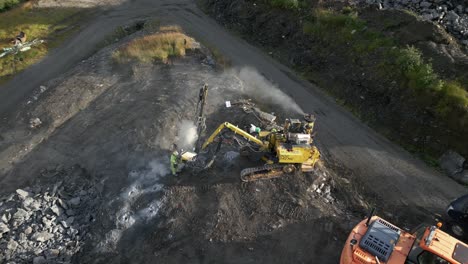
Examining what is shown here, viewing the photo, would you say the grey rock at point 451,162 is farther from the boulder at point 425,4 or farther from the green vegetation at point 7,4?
the green vegetation at point 7,4

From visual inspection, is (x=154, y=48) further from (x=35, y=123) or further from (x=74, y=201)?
(x=74, y=201)

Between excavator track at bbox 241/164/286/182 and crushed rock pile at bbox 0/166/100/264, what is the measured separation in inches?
261

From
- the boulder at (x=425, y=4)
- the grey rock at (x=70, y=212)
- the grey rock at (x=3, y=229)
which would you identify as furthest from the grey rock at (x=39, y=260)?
the boulder at (x=425, y=4)

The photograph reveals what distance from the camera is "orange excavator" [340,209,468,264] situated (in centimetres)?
1108

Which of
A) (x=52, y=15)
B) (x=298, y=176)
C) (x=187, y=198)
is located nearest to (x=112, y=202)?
(x=187, y=198)

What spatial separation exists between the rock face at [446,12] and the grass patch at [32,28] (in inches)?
1035

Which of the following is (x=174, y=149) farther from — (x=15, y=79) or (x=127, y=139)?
(x=15, y=79)

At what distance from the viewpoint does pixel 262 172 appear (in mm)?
16828

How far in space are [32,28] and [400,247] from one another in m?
33.7

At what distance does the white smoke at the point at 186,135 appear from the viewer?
19312 mm

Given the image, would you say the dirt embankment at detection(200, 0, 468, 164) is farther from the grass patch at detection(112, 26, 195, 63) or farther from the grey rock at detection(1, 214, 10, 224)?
the grey rock at detection(1, 214, 10, 224)

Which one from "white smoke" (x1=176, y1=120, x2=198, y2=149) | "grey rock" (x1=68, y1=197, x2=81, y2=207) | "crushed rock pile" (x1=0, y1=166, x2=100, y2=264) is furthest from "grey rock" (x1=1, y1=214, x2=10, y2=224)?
"white smoke" (x1=176, y1=120, x2=198, y2=149)

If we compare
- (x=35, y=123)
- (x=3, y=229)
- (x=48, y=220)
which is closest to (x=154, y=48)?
(x=35, y=123)

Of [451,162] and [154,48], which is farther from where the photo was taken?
[154,48]
